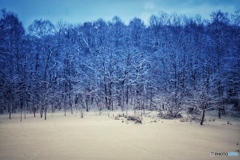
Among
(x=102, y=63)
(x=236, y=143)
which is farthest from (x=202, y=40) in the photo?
(x=236, y=143)

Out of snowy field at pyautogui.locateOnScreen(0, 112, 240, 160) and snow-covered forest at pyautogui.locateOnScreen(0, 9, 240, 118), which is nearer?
snowy field at pyautogui.locateOnScreen(0, 112, 240, 160)

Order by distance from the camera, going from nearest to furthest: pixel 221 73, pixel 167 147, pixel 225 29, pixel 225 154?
pixel 225 154
pixel 167 147
pixel 221 73
pixel 225 29

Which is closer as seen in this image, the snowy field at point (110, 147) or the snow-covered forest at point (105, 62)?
the snowy field at point (110, 147)

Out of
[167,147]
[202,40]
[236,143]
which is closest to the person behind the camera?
[167,147]

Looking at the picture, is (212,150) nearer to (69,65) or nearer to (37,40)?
(69,65)

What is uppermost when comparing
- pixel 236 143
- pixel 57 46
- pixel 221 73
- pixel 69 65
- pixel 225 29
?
pixel 225 29

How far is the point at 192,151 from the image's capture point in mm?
7352

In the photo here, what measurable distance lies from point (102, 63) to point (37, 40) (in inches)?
419

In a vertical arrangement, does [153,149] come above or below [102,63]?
below

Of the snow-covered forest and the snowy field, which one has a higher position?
the snow-covered forest

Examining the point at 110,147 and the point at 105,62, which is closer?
the point at 110,147

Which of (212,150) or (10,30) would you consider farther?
(10,30)

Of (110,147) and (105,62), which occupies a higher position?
(105,62)

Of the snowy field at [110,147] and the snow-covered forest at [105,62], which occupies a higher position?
the snow-covered forest at [105,62]
